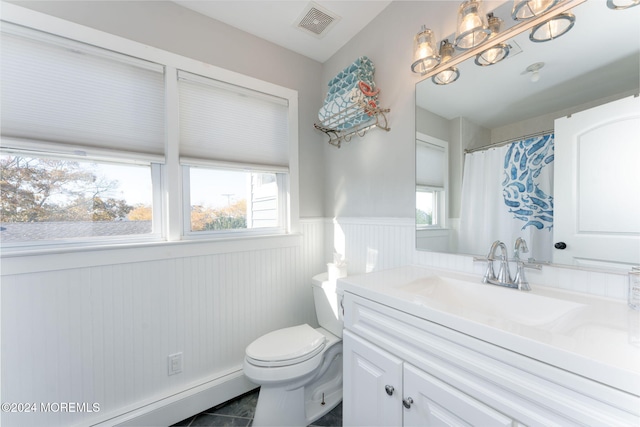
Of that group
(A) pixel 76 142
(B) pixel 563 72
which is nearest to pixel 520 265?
(B) pixel 563 72

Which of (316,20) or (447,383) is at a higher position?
(316,20)

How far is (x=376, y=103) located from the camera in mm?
1550

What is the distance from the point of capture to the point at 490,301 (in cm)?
100

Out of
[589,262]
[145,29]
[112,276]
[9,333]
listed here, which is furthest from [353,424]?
[145,29]

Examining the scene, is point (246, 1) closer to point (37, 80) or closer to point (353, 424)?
point (37, 80)

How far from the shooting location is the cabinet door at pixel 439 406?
26.0 inches

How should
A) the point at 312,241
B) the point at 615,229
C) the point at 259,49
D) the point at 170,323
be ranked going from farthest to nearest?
the point at 312,241 < the point at 259,49 < the point at 170,323 < the point at 615,229

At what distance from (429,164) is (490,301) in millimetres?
704

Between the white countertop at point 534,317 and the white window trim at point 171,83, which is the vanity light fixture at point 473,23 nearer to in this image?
the white countertop at point 534,317

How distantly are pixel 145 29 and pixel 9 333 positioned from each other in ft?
5.25

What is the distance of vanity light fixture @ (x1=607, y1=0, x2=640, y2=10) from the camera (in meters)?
0.79

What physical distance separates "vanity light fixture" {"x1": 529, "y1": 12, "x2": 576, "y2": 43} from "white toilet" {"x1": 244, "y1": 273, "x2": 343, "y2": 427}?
149cm

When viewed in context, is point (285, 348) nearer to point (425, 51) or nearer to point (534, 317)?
point (534, 317)

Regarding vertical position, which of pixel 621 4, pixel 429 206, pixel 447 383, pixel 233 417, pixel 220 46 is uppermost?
pixel 220 46
